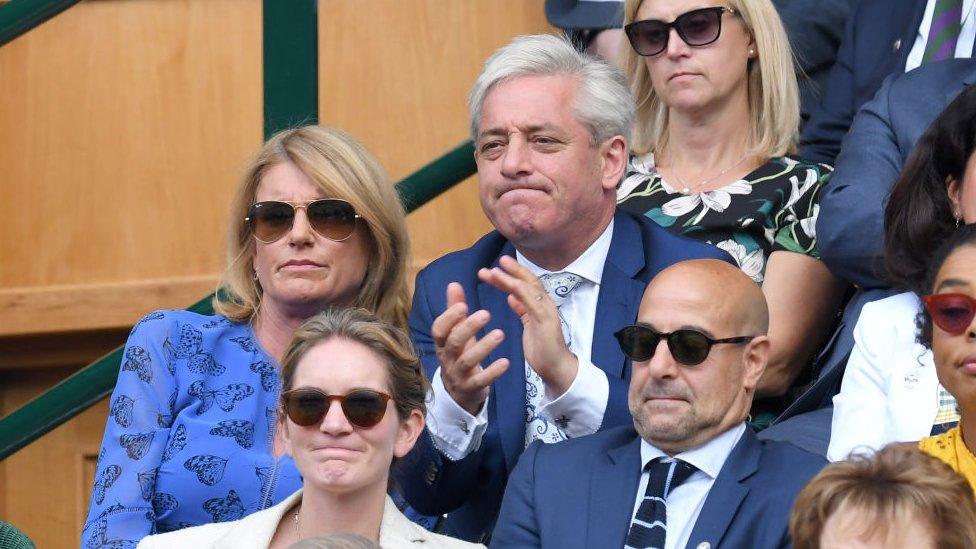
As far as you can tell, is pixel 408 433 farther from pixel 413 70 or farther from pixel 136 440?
pixel 413 70

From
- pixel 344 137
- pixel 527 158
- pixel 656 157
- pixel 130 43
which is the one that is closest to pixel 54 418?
pixel 344 137

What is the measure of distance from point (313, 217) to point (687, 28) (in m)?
1.06

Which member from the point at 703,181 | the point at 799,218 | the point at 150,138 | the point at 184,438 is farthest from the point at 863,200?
the point at 150,138

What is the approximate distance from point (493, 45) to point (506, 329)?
2.09 meters

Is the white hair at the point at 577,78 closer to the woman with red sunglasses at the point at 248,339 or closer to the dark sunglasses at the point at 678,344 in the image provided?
the woman with red sunglasses at the point at 248,339

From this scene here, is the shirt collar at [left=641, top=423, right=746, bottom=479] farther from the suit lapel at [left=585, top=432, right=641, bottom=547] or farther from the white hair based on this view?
the white hair

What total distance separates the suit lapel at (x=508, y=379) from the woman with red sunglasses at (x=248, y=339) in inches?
10.3

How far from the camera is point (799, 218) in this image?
4344 millimetres

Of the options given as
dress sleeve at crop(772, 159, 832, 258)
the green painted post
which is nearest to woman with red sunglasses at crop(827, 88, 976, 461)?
dress sleeve at crop(772, 159, 832, 258)

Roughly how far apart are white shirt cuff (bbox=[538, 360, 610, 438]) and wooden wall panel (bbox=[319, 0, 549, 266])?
87.1 inches

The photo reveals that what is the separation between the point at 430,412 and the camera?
3.74 meters

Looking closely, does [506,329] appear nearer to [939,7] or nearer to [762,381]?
[762,381]

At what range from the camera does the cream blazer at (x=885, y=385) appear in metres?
3.54

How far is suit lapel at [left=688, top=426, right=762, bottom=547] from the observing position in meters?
3.27
